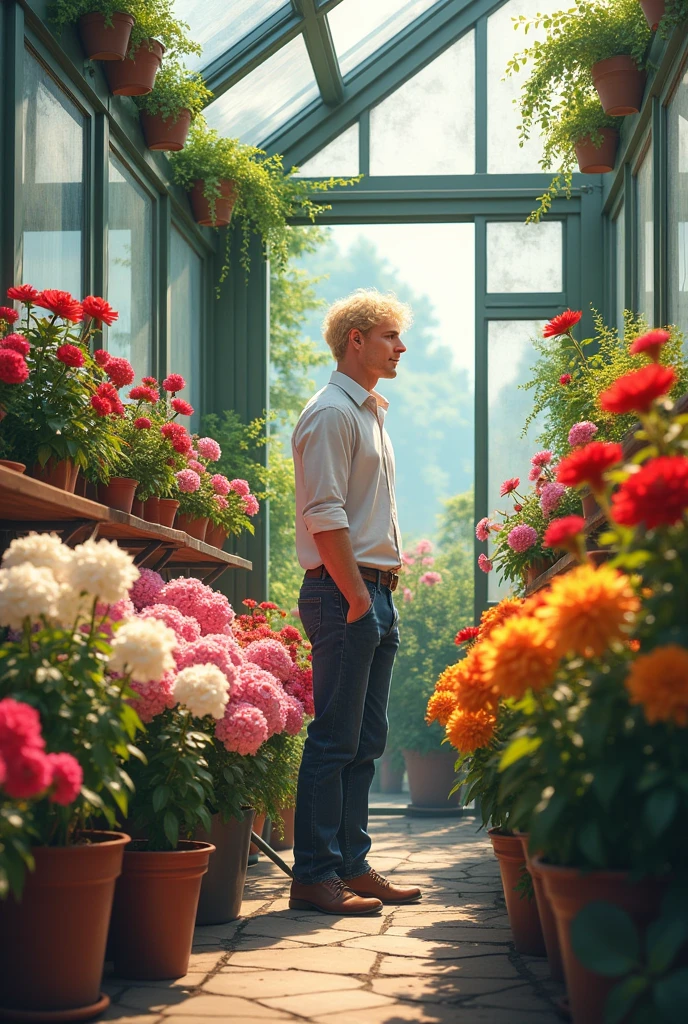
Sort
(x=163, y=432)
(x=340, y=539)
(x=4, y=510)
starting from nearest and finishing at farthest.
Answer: (x=4, y=510) < (x=340, y=539) < (x=163, y=432)

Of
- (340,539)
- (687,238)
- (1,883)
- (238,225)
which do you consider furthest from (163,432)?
(238,225)

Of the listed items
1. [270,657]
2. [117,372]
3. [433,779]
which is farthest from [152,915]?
[433,779]

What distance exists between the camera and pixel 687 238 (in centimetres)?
353

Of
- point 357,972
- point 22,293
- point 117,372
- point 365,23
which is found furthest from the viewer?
point 365,23

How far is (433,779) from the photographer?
628 centimetres

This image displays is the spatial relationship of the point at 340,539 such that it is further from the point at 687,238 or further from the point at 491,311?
the point at 491,311

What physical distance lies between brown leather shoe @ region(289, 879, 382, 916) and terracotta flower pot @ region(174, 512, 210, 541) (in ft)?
4.44

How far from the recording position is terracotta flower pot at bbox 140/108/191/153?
4.28 m

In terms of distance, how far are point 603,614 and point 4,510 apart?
1576 millimetres

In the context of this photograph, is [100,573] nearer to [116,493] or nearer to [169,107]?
[116,493]

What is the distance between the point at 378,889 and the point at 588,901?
5.41 feet

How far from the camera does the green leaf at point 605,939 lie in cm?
147

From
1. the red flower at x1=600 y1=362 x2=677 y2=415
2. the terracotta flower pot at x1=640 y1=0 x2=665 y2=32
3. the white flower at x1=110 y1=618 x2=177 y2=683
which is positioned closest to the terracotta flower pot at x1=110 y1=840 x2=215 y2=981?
the white flower at x1=110 y1=618 x2=177 y2=683

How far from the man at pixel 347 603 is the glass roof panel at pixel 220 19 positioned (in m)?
1.98
